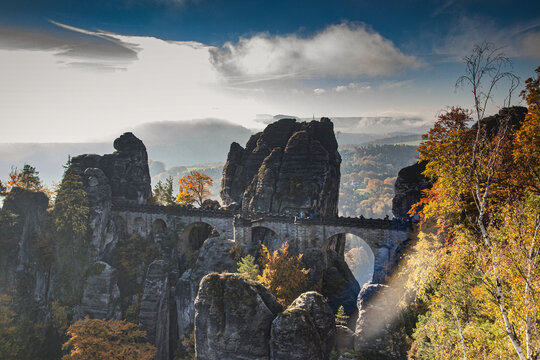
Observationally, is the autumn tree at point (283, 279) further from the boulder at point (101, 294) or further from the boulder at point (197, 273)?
the boulder at point (101, 294)

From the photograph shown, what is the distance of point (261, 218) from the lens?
1495 inches

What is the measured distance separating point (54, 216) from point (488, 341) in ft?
158

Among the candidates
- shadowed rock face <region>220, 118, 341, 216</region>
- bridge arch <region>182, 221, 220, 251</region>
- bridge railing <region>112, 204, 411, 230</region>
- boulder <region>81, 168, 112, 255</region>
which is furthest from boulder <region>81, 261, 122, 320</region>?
shadowed rock face <region>220, 118, 341, 216</region>

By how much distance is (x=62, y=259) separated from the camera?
3916 cm

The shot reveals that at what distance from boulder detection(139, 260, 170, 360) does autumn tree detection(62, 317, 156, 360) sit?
1186 mm

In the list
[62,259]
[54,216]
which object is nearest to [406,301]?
[62,259]

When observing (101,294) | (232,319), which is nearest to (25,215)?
(101,294)

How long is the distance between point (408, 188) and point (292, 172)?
17109 mm

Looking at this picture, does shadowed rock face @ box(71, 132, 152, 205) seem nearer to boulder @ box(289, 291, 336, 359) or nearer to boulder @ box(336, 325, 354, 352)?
boulder @ box(289, 291, 336, 359)

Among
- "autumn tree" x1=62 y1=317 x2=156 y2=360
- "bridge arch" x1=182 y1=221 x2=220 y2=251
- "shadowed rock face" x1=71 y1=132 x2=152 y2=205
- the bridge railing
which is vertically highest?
"shadowed rock face" x1=71 y1=132 x2=152 y2=205

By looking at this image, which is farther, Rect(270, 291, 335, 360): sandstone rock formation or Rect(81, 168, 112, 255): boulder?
Rect(81, 168, 112, 255): boulder

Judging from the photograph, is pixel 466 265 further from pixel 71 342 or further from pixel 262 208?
pixel 71 342

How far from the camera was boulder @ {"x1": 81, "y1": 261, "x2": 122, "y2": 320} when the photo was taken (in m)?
36.8

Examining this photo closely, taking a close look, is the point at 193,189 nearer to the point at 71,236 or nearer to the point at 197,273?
the point at 71,236
